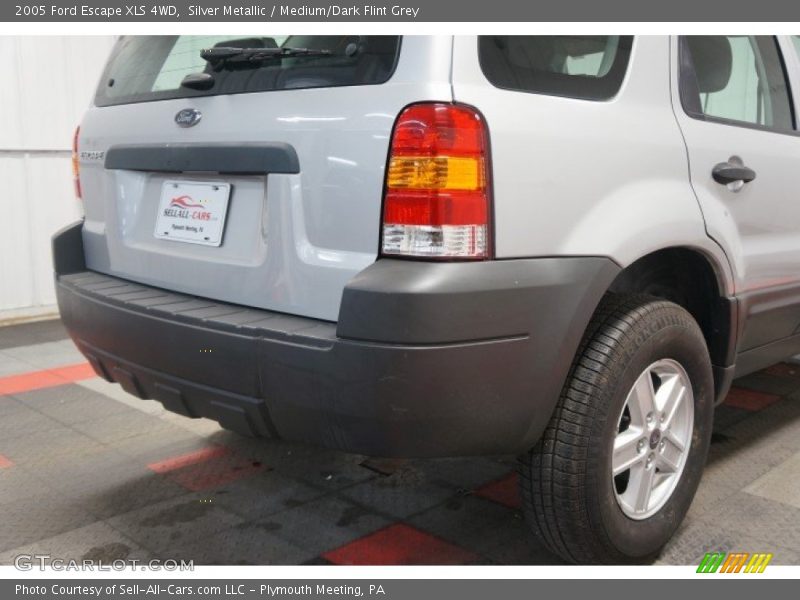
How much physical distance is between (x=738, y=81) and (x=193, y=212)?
1.89 metres

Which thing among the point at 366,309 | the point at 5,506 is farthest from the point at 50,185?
the point at 366,309

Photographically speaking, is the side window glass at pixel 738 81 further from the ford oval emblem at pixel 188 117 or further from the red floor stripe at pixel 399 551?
the red floor stripe at pixel 399 551

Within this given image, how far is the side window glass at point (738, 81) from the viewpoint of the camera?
2.26 meters

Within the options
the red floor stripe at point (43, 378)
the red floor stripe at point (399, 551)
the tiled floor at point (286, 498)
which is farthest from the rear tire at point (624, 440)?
the red floor stripe at point (43, 378)

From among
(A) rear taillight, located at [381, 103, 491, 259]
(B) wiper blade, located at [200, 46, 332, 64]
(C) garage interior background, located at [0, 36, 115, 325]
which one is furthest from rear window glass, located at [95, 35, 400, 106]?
(C) garage interior background, located at [0, 36, 115, 325]

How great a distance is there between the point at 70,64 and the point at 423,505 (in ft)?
16.5

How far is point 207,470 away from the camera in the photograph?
2.88 meters

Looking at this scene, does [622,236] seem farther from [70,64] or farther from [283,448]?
[70,64]

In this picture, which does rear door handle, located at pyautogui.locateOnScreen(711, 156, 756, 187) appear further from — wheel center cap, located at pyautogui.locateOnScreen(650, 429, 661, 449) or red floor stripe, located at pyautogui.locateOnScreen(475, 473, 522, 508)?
red floor stripe, located at pyautogui.locateOnScreen(475, 473, 522, 508)

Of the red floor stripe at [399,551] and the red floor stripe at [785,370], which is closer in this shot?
the red floor stripe at [399,551]

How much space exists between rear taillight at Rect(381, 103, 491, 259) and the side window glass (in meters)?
0.91

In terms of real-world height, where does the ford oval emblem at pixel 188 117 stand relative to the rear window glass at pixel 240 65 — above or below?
below

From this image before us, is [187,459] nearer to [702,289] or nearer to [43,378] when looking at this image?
[43,378]

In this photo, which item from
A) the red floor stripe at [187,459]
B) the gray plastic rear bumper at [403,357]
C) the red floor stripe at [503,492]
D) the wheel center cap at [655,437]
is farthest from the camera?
the red floor stripe at [187,459]
